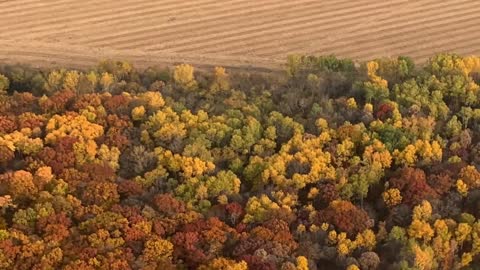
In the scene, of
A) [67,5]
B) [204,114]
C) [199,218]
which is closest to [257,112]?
[204,114]

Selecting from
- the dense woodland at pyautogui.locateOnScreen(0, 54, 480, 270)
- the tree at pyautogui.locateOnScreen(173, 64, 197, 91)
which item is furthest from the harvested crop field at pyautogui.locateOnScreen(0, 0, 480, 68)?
the tree at pyautogui.locateOnScreen(173, 64, 197, 91)

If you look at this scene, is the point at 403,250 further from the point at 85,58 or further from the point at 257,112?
the point at 85,58

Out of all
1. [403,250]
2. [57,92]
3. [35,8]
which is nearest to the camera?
[403,250]

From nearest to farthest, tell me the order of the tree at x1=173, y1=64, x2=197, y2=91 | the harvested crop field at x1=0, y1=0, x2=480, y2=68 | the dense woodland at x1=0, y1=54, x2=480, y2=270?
the dense woodland at x1=0, y1=54, x2=480, y2=270, the tree at x1=173, y1=64, x2=197, y2=91, the harvested crop field at x1=0, y1=0, x2=480, y2=68

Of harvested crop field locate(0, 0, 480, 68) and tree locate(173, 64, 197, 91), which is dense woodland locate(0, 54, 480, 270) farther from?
harvested crop field locate(0, 0, 480, 68)

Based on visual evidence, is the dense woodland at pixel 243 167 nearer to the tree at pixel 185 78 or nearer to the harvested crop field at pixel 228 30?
the tree at pixel 185 78

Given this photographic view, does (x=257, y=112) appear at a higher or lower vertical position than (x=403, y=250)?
higher

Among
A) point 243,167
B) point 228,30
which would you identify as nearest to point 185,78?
point 243,167
